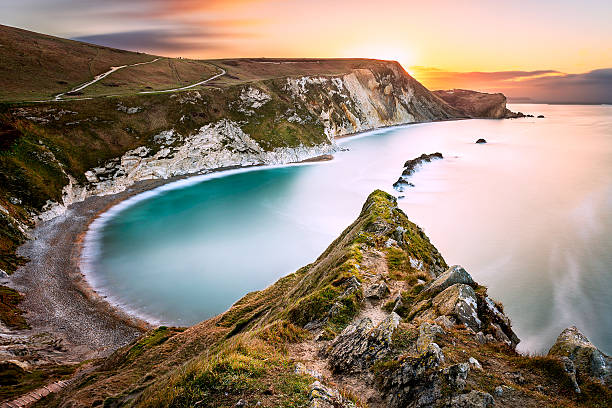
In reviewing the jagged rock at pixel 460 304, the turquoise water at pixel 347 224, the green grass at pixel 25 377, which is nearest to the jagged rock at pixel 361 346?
the jagged rock at pixel 460 304

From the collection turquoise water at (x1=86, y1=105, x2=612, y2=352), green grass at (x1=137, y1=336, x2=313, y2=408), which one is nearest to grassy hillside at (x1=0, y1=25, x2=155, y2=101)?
turquoise water at (x1=86, y1=105, x2=612, y2=352)

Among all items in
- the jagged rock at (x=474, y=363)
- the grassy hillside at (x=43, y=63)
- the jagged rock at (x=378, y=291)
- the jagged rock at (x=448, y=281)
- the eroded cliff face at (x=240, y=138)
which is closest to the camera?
A: the jagged rock at (x=474, y=363)

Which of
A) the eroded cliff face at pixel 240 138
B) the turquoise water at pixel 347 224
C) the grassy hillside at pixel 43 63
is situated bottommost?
the turquoise water at pixel 347 224

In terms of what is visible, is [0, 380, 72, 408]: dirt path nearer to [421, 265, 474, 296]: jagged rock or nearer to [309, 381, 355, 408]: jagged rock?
[309, 381, 355, 408]: jagged rock

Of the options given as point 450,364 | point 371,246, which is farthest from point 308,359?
point 371,246

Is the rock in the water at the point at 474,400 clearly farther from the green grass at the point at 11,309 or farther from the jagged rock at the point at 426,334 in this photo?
the green grass at the point at 11,309

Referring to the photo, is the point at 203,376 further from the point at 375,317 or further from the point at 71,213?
the point at 71,213
